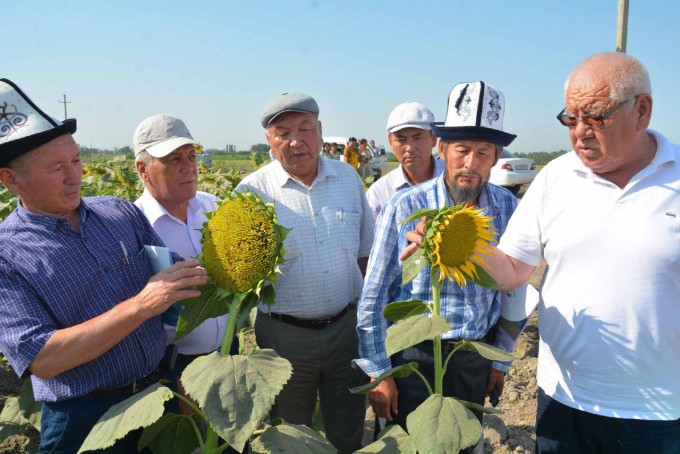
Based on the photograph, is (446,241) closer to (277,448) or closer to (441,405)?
(441,405)

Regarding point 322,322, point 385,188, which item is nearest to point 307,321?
point 322,322

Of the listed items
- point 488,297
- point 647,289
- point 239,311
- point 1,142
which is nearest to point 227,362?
point 239,311

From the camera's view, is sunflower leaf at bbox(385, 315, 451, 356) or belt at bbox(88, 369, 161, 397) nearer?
sunflower leaf at bbox(385, 315, 451, 356)

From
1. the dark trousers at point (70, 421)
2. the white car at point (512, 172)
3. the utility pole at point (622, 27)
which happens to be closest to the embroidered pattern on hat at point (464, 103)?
the dark trousers at point (70, 421)

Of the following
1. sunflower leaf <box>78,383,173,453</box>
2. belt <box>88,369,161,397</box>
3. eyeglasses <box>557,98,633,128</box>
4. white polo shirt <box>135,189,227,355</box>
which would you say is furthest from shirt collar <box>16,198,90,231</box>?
eyeglasses <box>557,98,633,128</box>

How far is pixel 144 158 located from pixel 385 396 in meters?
1.60

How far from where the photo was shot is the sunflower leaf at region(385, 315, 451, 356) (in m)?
1.47

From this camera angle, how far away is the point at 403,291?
2.25m

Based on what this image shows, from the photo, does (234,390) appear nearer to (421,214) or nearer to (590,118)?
(421,214)

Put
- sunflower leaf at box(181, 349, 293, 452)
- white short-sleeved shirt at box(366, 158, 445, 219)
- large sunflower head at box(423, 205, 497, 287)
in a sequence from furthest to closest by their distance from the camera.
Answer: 1. white short-sleeved shirt at box(366, 158, 445, 219)
2. large sunflower head at box(423, 205, 497, 287)
3. sunflower leaf at box(181, 349, 293, 452)

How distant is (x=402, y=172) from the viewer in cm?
420

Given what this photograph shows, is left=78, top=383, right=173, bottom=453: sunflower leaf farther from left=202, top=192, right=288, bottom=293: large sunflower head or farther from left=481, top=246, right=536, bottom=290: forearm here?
left=481, top=246, right=536, bottom=290: forearm

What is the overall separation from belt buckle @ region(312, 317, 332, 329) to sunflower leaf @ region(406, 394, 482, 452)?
125cm

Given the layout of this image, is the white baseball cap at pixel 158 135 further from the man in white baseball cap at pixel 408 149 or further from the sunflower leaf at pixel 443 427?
the sunflower leaf at pixel 443 427
